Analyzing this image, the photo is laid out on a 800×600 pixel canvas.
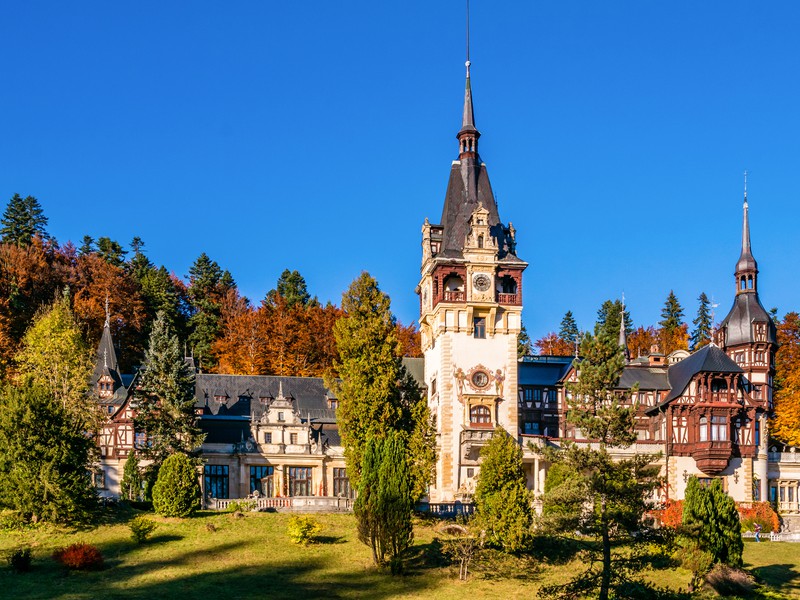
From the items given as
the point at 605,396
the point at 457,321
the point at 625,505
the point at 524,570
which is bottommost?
the point at 524,570

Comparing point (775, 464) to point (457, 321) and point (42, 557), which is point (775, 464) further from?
point (42, 557)

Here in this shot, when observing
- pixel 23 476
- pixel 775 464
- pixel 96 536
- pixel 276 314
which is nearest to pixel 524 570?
pixel 96 536

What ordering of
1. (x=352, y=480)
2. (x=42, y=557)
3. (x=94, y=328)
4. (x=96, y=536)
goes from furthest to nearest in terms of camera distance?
(x=94, y=328)
(x=352, y=480)
(x=96, y=536)
(x=42, y=557)

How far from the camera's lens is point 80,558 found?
43219 mm

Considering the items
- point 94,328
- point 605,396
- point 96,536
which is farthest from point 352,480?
point 94,328

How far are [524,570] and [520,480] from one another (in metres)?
4.13

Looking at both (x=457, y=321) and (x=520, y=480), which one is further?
(x=457, y=321)

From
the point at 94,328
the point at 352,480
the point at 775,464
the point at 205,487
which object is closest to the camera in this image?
the point at 352,480

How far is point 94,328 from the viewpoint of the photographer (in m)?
82.9

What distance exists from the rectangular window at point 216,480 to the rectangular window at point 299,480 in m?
3.90

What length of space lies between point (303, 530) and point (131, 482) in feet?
51.2

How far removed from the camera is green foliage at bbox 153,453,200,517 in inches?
2026

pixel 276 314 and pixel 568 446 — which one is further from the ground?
pixel 276 314

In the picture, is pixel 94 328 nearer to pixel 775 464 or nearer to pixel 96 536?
pixel 96 536
